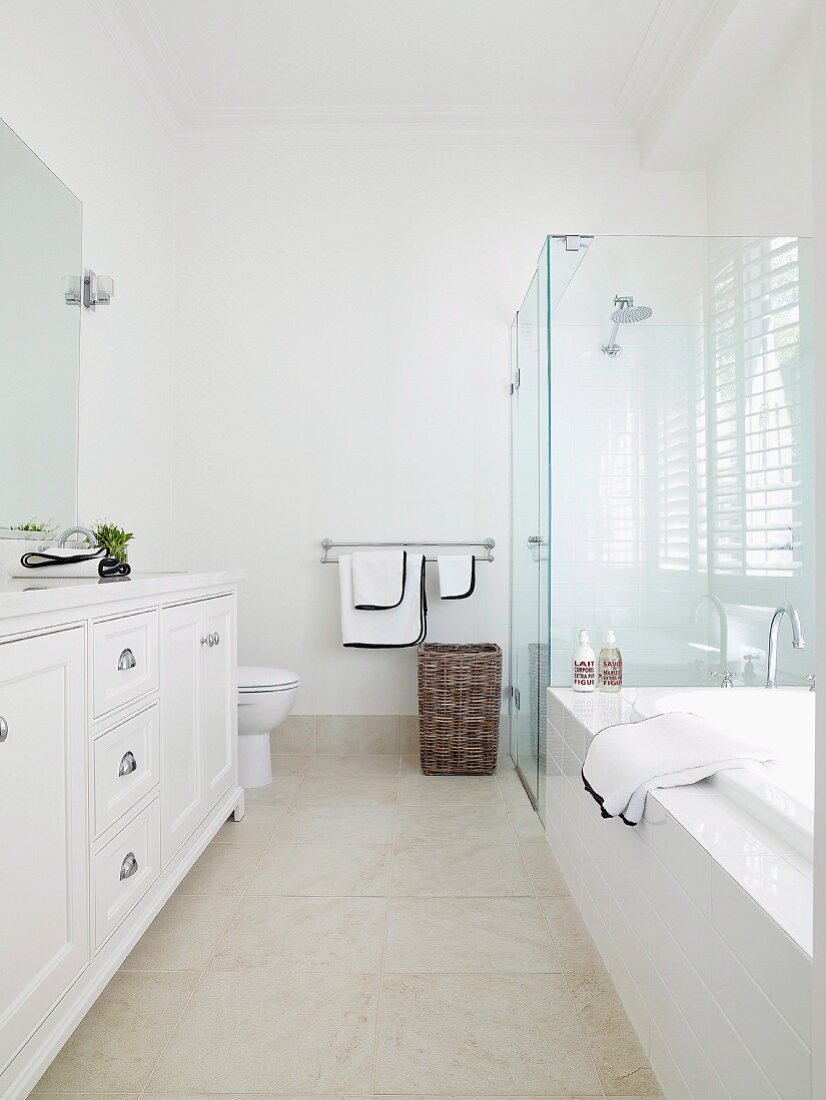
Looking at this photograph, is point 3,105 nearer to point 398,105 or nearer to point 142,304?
point 142,304

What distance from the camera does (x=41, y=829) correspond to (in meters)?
1.13

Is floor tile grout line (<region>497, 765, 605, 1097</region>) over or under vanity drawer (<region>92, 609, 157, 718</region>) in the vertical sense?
under

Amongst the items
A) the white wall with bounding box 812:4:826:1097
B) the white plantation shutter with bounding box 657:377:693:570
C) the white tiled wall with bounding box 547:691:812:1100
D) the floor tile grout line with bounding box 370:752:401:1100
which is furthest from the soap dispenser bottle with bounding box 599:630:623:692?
the white wall with bounding box 812:4:826:1097

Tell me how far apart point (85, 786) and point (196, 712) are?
0.68m

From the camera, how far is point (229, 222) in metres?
3.18

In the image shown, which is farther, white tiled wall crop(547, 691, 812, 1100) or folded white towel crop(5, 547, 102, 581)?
folded white towel crop(5, 547, 102, 581)

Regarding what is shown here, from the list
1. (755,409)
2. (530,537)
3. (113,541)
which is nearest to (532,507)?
(530,537)

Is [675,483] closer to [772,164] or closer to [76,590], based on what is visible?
[772,164]

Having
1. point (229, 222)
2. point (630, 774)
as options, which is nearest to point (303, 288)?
point (229, 222)

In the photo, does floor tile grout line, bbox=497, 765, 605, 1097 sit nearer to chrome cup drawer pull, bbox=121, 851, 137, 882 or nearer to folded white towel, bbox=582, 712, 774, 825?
folded white towel, bbox=582, 712, 774, 825

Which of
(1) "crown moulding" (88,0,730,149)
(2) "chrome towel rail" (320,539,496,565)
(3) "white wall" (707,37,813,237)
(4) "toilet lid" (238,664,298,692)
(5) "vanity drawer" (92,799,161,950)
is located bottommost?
(5) "vanity drawer" (92,799,161,950)

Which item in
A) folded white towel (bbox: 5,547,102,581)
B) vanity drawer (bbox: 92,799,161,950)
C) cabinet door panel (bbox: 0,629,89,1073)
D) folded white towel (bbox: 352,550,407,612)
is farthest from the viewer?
folded white towel (bbox: 352,550,407,612)

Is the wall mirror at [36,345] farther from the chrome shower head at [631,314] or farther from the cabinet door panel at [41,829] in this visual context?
the chrome shower head at [631,314]

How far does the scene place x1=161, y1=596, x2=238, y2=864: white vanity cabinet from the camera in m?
1.76
